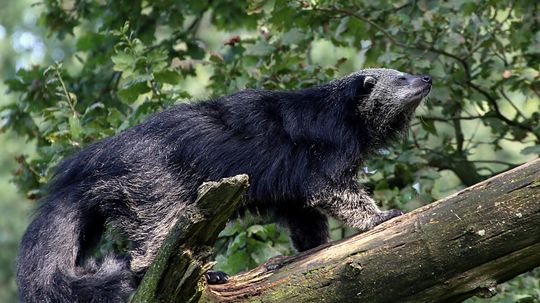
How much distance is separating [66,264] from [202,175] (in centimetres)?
104

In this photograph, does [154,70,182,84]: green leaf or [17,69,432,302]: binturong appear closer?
[17,69,432,302]: binturong

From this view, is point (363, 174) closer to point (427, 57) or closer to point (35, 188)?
point (427, 57)

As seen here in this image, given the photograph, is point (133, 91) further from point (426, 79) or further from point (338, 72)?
point (426, 79)

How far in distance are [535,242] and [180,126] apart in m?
2.47

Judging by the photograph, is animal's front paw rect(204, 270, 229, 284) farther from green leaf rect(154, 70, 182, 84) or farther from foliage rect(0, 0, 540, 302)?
green leaf rect(154, 70, 182, 84)

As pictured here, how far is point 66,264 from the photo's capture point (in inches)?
187

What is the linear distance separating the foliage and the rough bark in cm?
197

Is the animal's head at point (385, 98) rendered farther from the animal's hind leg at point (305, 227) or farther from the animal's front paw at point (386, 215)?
the animal's front paw at point (386, 215)

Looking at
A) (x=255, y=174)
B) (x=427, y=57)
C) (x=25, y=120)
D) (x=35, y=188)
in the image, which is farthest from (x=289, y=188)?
(x=25, y=120)

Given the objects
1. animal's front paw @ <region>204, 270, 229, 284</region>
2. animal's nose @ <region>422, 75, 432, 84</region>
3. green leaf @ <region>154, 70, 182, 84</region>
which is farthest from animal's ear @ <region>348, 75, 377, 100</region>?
animal's front paw @ <region>204, 270, 229, 284</region>

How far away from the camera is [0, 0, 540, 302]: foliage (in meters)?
6.29

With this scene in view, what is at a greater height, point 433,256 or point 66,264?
point 433,256

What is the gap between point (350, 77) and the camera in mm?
6051

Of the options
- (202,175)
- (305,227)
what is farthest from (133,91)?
(305,227)
